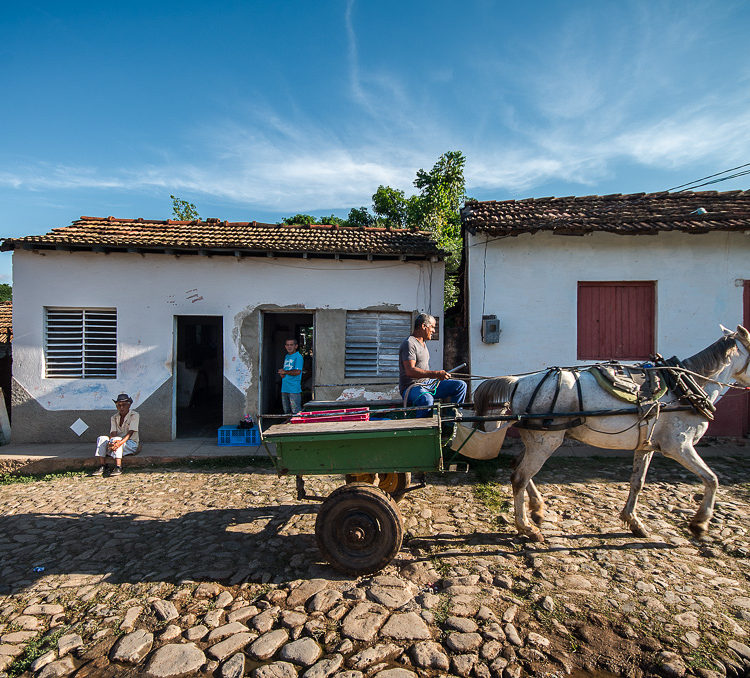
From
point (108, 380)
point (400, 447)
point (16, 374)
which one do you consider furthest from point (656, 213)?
point (16, 374)

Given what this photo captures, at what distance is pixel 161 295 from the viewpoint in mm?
7988

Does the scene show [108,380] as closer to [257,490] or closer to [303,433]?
[257,490]

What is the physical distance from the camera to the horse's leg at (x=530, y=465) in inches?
157

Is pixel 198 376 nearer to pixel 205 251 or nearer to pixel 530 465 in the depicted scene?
pixel 205 251

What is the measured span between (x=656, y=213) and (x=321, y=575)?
7.82 meters

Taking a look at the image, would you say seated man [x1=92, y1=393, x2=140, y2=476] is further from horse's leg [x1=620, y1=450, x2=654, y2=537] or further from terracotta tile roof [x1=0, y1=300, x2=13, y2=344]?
horse's leg [x1=620, y1=450, x2=654, y2=537]

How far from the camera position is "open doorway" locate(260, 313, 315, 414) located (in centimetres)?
962

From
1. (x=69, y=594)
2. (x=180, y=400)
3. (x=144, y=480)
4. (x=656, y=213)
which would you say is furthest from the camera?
(x=180, y=400)

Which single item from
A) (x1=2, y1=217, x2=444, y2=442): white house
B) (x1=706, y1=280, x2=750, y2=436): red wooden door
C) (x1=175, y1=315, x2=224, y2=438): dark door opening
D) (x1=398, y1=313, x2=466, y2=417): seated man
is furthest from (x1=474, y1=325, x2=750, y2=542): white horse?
(x1=175, y1=315, x2=224, y2=438): dark door opening

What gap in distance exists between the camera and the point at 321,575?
3.50 m

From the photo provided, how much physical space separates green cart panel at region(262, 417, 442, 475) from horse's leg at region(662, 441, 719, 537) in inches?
92.1

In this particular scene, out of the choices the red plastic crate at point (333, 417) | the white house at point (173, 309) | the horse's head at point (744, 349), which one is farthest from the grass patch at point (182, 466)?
the horse's head at point (744, 349)

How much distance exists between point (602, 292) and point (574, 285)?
545 mm

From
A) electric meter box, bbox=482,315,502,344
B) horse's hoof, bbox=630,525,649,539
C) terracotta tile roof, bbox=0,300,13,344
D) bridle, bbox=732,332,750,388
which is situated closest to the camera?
horse's hoof, bbox=630,525,649,539
